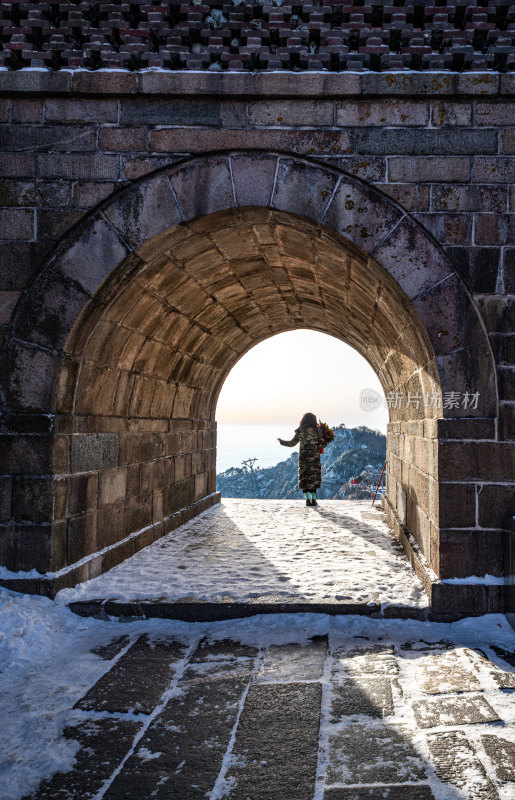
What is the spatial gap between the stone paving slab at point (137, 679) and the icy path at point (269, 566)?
627 mm

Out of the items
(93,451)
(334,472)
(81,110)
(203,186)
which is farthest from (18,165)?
(334,472)

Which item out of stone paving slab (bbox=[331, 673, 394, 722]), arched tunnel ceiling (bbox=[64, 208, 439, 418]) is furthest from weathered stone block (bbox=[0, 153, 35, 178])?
stone paving slab (bbox=[331, 673, 394, 722])

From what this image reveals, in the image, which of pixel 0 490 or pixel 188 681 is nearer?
pixel 188 681

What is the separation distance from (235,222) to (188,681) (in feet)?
11.2

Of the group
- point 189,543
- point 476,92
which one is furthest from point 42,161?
point 189,543

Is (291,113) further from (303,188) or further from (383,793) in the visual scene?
(383,793)

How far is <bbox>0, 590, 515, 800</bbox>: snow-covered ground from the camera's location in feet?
8.84

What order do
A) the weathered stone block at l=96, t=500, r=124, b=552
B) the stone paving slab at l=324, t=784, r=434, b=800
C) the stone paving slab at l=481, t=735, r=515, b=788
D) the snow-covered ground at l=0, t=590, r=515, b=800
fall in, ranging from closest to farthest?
the stone paving slab at l=324, t=784, r=434, b=800 < the stone paving slab at l=481, t=735, r=515, b=788 < the snow-covered ground at l=0, t=590, r=515, b=800 < the weathered stone block at l=96, t=500, r=124, b=552

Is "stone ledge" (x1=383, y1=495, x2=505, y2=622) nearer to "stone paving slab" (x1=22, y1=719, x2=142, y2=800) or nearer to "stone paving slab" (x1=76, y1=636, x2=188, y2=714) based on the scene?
"stone paving slab" (x1=76, y1=636, x2=188, y2=714)

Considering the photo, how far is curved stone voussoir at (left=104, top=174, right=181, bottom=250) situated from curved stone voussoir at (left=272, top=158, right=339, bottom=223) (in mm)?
804

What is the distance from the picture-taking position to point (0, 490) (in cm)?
452

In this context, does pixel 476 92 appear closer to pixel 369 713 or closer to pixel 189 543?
pixel 369 713

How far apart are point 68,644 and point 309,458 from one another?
7231 millimetres

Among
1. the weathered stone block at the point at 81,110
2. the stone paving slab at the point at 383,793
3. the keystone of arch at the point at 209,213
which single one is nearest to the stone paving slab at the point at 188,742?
the stone paving slab at the point at 383,793
